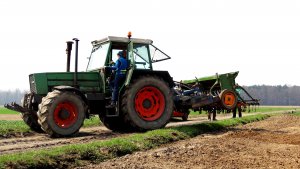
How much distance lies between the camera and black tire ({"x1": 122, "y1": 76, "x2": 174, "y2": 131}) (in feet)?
37.1

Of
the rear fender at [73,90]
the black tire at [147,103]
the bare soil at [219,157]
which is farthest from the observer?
the black tire at [147,103]

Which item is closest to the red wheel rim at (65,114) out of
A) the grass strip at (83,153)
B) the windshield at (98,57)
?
the windshield at (98,57)

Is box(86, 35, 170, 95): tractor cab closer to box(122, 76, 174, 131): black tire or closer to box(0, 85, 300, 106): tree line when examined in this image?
box(122, 76, 174, 131): black tire

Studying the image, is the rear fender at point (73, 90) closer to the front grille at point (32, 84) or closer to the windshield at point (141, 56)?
the front grille at point (32, 84)

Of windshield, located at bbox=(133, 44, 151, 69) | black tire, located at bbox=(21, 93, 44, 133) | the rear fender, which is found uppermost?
windshield, located at bbox=(133, 44, 151, 69)

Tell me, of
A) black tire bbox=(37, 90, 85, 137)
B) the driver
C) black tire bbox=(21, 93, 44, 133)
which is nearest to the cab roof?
the driver

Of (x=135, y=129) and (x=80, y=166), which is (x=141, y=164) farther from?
(x=135, y=129)

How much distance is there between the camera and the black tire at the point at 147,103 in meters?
11.3

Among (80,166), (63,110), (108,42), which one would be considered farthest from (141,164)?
(108,42)

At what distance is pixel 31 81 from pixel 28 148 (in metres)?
3.57

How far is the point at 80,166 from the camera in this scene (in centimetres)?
683

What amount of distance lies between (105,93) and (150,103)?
1465 millimetres

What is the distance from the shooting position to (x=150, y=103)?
12.0 meters

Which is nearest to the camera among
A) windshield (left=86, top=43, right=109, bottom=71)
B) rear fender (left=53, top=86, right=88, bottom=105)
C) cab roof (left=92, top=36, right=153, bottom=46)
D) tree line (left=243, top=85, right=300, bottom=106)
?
rear fender (left=53, top=86, right=88, bottom=105)
